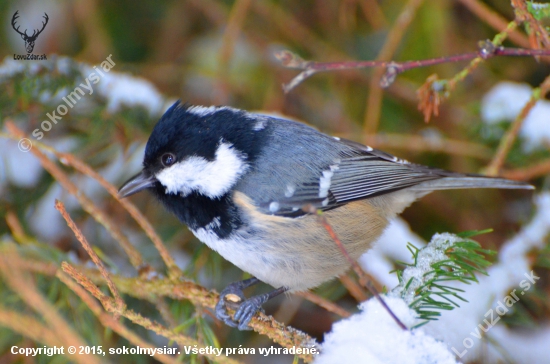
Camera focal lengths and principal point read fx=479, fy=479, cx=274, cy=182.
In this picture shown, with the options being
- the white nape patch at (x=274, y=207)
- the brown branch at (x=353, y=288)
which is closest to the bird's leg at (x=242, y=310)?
the brown branch at (x=353, y=288)

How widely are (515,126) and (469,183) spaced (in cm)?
29

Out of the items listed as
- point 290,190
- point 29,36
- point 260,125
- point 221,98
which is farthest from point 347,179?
point 29,36

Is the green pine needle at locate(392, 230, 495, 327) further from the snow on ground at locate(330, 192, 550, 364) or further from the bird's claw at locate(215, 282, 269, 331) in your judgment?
the bird's claw at locate(215, 282, 269, 331)

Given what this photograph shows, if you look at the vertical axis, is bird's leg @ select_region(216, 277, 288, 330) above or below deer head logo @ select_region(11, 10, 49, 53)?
below

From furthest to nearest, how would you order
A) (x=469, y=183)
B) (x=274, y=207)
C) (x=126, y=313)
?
(x=469, y=183) < (x=274, y=207) < (x=126, y=313)

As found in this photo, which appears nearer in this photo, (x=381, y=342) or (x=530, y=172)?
(x=381, y=342)

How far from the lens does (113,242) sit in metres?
1.92

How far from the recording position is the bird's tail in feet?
5.65

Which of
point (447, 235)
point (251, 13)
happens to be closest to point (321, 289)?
point (447, 235)

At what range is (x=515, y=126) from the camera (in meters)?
1.60

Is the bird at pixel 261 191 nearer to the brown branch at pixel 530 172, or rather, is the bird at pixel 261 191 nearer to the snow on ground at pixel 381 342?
the brown branch at pixel 530 172

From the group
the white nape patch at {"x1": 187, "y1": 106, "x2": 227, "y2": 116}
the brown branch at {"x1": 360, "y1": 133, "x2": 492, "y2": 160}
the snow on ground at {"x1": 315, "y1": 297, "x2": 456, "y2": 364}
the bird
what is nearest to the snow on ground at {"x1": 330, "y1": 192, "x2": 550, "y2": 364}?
the snow on ground at {"x1": 315, "y1": 297, "x2": 456, "y2": 364}

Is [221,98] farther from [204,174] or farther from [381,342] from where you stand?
[381,342]

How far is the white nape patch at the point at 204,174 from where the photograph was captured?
1569 millimetres
